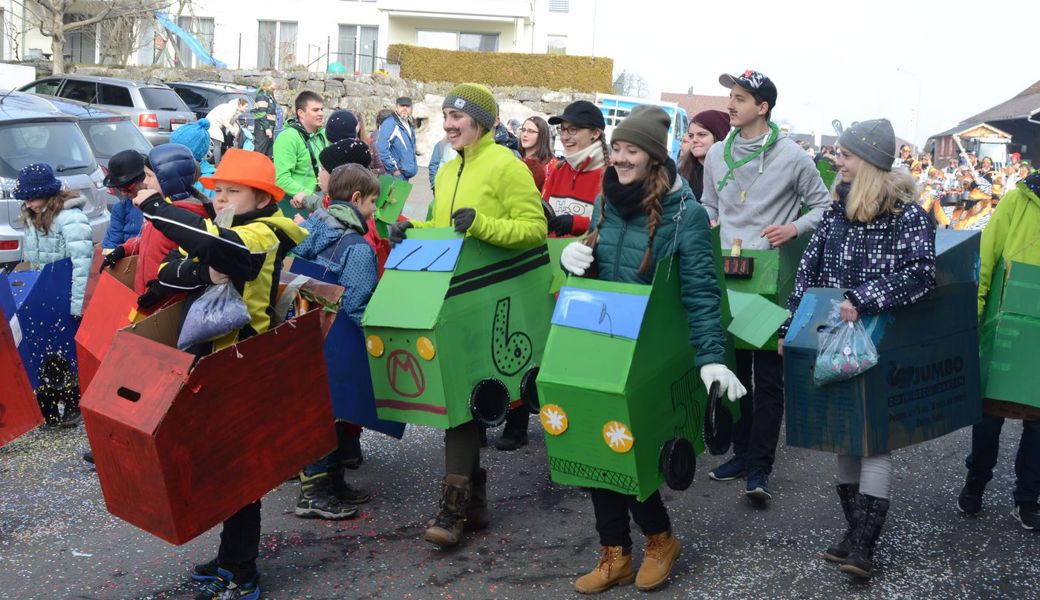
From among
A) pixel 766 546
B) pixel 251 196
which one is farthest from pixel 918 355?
pixel 251 196

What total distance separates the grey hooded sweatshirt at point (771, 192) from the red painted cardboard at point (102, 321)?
10.1 feet

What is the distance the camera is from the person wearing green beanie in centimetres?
462

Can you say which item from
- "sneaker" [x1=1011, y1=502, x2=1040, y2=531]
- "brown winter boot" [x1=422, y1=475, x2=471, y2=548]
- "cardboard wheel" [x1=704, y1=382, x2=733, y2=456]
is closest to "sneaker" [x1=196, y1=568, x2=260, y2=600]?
"brown winter boot" [x1=422, y1=475, x2=471, y2=548]

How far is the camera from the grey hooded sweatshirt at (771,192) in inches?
216

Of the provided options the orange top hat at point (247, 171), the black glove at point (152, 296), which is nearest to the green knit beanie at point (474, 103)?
the orange top hat at point (247, 171)

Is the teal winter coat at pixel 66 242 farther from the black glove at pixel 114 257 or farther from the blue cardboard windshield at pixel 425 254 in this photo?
the blue cardboard windshield at pixel 425 254

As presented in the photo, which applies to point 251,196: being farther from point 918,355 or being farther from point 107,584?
point 918,355

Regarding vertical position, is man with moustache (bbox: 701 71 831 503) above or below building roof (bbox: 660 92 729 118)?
below

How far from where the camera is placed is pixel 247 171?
13.6 feet

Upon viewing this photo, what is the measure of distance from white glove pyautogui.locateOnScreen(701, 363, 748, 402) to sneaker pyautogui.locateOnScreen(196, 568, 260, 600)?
194 cm

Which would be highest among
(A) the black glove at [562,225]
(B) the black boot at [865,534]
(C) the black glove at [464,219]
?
(C) the black glove at [464,219]

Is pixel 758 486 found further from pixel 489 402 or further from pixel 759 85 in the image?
pixel 759 85

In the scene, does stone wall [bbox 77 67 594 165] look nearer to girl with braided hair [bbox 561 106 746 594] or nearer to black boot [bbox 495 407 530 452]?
black boot [bbox 495 407 530 452]

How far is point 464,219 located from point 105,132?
32.5ft
